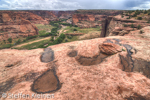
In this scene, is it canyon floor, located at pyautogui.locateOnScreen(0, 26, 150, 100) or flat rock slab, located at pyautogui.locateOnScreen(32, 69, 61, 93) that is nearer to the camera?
canyon floor, located at pyautogui.locateOnScreen(0, 26, 150, 100)

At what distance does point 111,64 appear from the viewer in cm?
942

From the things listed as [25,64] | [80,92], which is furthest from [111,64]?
[25,64]

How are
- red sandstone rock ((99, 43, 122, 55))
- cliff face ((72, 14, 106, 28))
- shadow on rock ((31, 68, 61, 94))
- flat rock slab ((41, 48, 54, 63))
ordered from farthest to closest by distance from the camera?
cliff face ((72, 14, 106, 28)), flat rock slab ((41, 48, 54, 63)), red sandstone rock ((99, 43, 122, 55)), shadow on rock ((31, 68, 61, 94))

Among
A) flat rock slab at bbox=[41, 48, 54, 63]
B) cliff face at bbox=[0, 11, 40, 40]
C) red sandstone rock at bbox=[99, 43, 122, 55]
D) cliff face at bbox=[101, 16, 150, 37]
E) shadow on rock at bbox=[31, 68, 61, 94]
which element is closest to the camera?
shadow on rock at bbox=[31, 68, 61, 94]

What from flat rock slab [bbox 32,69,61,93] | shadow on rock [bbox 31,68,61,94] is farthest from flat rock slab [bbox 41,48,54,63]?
flat rock slab [bbox 32,69,61,93]

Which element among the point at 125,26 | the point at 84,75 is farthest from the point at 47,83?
the point at 125,26

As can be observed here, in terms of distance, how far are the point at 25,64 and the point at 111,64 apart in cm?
1169

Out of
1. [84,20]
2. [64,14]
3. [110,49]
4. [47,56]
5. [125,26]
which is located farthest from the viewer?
[64,14]

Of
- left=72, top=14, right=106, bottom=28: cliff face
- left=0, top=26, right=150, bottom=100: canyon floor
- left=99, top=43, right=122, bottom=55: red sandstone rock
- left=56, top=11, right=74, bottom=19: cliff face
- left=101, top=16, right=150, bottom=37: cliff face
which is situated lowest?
left=0, top=26, right=150, bottom=100: canyon floor

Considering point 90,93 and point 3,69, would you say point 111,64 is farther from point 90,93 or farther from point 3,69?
point 3,69

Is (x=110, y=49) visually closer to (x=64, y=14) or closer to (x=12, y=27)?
(x=12, y=27)

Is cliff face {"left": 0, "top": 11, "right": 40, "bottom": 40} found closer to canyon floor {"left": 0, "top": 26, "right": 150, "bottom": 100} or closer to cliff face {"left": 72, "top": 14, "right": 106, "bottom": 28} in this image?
canyon floor {"left": 0, "top": 26, "right": 150, "bottom": 100}

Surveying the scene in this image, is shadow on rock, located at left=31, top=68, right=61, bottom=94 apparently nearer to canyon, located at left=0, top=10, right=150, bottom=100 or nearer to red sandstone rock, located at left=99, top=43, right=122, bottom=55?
canyon, located at left=0, top=10, right=150, bottom=100

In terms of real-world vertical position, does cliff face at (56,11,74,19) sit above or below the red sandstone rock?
above
